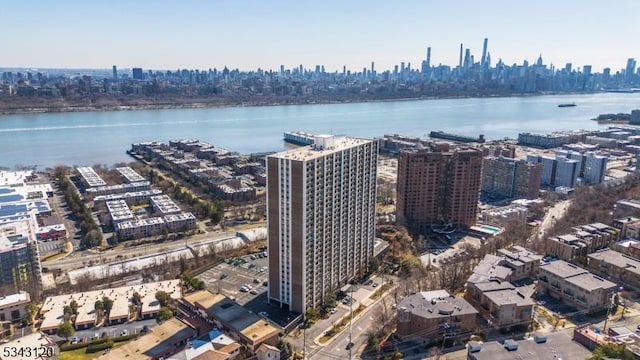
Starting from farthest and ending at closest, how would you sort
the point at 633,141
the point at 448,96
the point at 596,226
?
the point at 448,96, the point at 633,141, the point at 596,226

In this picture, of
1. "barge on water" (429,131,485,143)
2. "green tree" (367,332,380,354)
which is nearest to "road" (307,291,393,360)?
"green tree" (367,332,380,354)

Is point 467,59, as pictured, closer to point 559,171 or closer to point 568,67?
point 568,67

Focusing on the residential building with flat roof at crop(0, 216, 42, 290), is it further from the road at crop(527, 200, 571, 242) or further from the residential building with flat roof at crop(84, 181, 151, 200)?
the road at crop(527, 200, 571, 242)

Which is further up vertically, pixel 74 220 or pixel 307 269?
pixel 307 269

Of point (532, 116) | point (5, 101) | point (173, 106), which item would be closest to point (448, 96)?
point (532, 116)

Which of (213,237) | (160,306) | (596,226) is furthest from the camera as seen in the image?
(213,237)

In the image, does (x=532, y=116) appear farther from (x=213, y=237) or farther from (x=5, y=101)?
(x=5, y=101)

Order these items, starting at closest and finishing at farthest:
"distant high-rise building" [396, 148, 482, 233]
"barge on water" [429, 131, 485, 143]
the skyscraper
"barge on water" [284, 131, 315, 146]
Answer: the skyscraper < "distant high-rise building" [396, 148, 482, 233] < "barge on water" [284, 131, 315, 146] < "barge on water" [429, 131, 485, 143]
